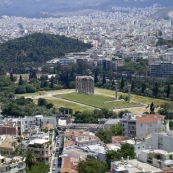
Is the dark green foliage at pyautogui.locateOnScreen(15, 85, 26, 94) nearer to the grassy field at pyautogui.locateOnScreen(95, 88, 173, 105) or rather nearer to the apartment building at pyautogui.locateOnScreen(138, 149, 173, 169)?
the grassy field at pyautogui.locateOnScreen(95, 88, 173, 105)

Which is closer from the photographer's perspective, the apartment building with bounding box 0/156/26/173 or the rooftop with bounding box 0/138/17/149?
the apartment building with bounding box 0/156/26/173

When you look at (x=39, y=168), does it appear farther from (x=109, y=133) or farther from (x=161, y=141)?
(x=109, y=133)

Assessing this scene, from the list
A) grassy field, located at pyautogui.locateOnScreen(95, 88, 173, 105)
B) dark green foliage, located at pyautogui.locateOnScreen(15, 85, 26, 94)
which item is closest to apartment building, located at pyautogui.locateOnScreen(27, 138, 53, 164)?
grassy field, located at pyautogui.locateOnScreen(95, 88, 173, 105)

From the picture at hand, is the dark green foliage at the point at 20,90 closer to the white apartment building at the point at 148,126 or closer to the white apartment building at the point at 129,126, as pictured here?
the white apartment building at the point at 129,126

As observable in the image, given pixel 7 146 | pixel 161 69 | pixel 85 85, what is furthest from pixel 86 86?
pixel 7 146

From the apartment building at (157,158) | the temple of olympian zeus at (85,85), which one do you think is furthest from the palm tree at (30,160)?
the temple of olympian zeus at (85,85)

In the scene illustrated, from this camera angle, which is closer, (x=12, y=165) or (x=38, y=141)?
(x=12, y=165)
